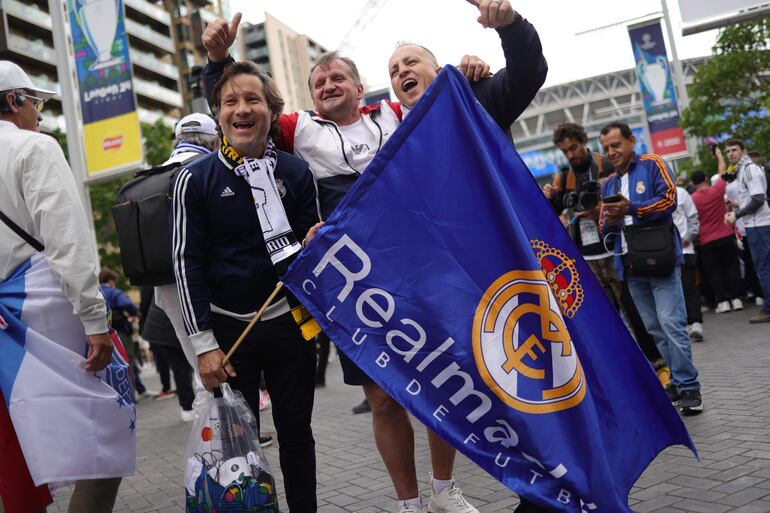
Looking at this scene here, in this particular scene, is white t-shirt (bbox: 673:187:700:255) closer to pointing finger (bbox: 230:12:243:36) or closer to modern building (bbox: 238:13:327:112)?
pointing finger (bbox: 230:12:243:36)

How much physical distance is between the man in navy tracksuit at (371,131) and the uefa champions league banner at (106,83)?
913 centimetres

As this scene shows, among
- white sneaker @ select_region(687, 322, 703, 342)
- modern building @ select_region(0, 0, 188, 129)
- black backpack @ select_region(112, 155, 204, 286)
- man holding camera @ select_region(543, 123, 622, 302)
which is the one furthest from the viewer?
modern building @ select_region(0, 0, 188, 129)

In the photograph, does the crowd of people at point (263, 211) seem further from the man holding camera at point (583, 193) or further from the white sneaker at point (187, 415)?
the white sneaker at point (187, 415)

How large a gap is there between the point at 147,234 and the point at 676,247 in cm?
362

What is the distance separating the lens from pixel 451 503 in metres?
3.48

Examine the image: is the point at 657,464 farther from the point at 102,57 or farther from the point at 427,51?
the point at 102,57

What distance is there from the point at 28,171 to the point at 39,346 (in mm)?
722

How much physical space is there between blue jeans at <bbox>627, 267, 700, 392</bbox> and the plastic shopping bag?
10.9ft

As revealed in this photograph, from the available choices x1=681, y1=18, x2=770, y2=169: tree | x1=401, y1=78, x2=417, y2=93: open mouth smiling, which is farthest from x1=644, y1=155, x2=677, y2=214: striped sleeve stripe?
x1=681, y1=18, x2=770, y2=169: tree

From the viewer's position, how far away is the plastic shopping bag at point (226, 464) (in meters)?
2.79

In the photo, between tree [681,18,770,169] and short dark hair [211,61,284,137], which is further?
tree [681,18,770,169]

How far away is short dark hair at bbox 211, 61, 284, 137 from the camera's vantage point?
3.17 m

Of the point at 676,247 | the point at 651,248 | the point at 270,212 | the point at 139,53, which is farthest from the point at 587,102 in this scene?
the point at 270,212

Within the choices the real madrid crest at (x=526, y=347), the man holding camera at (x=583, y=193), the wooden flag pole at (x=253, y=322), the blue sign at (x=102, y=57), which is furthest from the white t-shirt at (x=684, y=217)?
the blue sign at (x=102, y=57)
